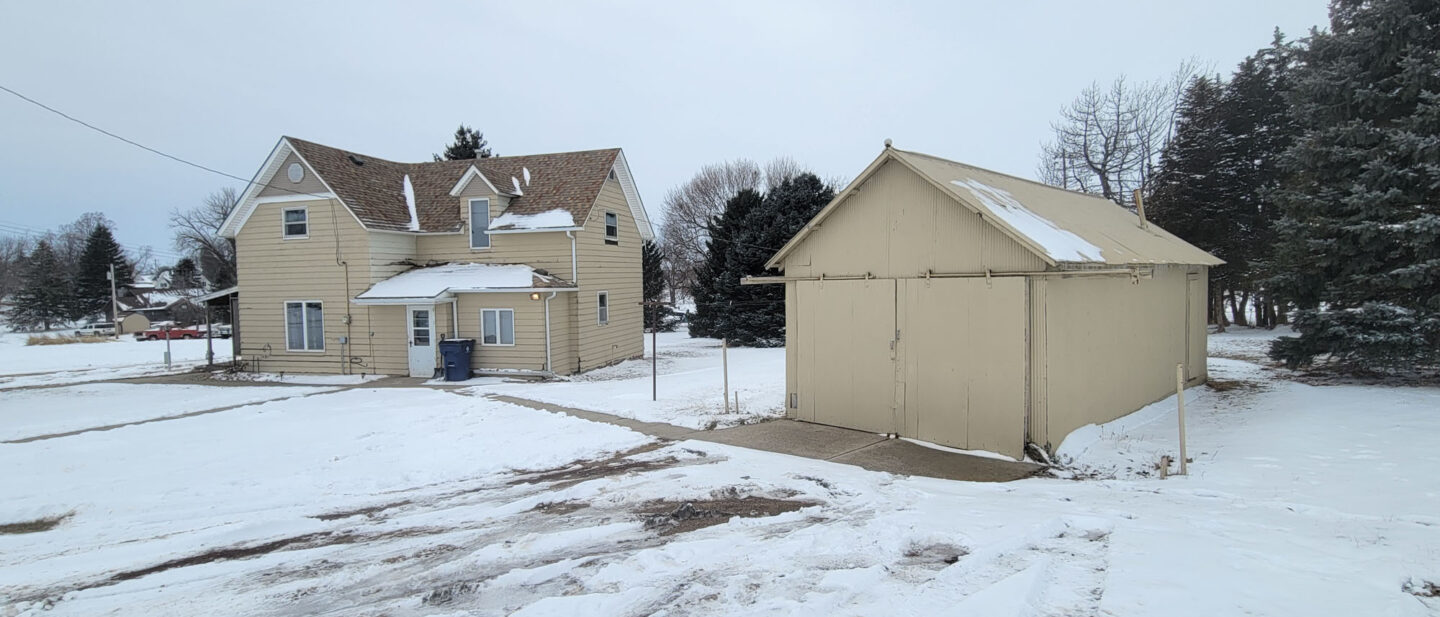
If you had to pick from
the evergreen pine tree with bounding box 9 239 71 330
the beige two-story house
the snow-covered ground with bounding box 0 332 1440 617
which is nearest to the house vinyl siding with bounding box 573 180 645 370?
the beige two-story house

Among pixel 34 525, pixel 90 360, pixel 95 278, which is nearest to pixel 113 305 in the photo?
pixel 95 278

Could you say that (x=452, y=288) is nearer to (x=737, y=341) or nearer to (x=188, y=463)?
(x=188, y=463)

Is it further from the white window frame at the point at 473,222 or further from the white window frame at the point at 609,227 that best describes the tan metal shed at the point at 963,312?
the white window frame at the point at 473,222

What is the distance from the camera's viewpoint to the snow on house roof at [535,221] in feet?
62.2

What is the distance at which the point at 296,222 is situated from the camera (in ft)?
64.6

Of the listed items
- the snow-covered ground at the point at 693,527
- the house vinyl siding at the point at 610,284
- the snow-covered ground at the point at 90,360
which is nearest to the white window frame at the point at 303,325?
the snow-covered ground at the point at 90,360

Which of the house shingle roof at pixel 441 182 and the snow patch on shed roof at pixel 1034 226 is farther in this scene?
the house shingle roof at pixel 441 182

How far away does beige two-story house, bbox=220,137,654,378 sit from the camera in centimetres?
1866

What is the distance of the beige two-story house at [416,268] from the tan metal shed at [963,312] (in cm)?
947

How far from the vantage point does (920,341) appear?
31.3 ft

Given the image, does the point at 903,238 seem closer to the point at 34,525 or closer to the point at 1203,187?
the point at 34,525

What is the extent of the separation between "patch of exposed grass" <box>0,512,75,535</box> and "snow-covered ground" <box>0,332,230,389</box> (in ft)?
56.4

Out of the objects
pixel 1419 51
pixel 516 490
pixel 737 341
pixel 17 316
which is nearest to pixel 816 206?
pixel 737 341

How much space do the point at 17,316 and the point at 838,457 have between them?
229 ft
